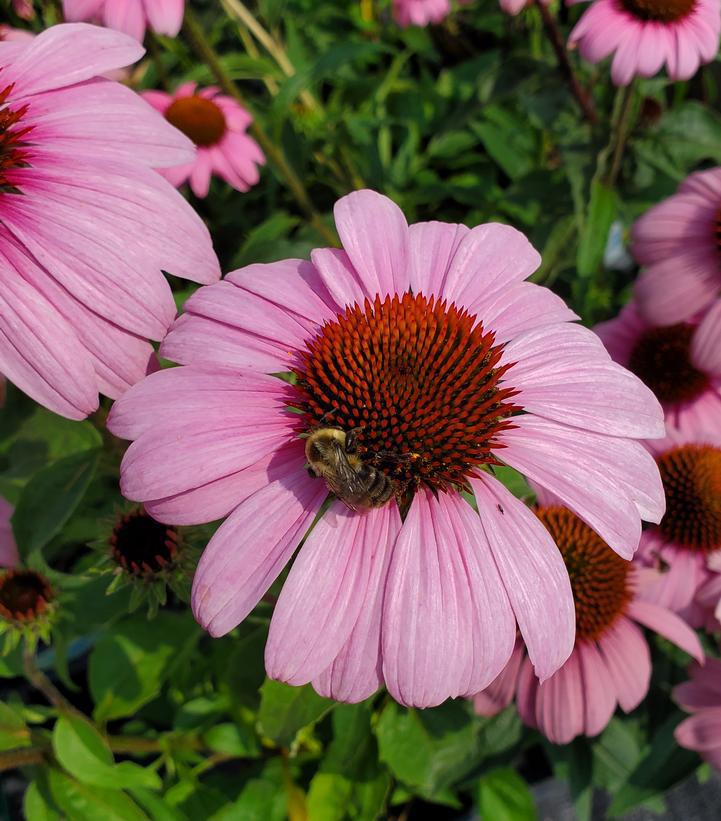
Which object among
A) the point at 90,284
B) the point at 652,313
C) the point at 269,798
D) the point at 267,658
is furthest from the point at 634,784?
the point at 90,284

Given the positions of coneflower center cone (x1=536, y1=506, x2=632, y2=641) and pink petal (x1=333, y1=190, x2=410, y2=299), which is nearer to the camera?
pink petal (x1=333, y1=190, x2=410, y2=299)

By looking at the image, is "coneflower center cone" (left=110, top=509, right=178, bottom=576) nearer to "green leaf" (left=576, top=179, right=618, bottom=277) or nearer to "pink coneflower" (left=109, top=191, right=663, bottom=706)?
"pink coneflower" (left=109, top=191, right=663, bottom=706)

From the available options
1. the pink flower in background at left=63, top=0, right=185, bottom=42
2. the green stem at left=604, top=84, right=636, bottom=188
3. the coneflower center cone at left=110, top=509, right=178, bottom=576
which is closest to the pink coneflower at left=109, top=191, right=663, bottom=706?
the coneflower center cone at left=110, top=509, right=178, bottom=576

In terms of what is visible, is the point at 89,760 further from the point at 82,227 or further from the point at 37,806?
the point at 82,227

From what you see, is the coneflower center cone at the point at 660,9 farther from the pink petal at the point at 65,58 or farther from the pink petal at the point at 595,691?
the pink petal at the point at 595,691

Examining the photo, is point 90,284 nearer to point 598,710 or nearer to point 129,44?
point 129,44

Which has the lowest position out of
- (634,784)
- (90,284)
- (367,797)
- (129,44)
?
(634,784)

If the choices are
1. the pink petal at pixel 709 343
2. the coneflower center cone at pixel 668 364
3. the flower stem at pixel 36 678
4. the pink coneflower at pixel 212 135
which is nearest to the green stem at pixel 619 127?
the coneflower center cone at pixel 668 364
